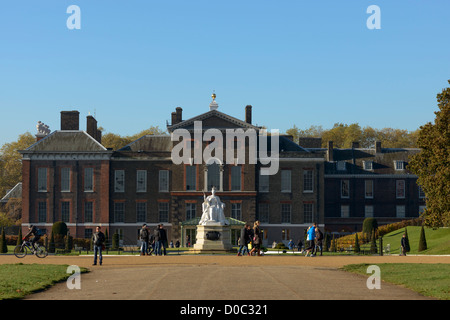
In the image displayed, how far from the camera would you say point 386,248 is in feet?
176

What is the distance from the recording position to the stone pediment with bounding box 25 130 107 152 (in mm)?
75875

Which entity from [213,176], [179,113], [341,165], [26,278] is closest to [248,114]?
[179,113]

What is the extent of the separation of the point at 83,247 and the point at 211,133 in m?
19.2

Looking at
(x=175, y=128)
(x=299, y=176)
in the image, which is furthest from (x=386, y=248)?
(x=175, y=128)

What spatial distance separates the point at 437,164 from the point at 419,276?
2432 cm

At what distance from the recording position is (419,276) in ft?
72.3

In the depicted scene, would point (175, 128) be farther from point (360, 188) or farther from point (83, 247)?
point (360, 188)

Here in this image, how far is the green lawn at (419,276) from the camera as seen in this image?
59.9 ft

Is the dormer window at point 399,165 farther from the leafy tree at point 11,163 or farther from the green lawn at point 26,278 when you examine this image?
the green lawn at point 26,278

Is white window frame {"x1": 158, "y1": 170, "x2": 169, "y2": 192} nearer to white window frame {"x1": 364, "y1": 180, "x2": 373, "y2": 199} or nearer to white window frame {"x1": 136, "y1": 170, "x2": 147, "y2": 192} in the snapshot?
white window frame {"x1": 136, "y1": 170, "x2": 147, "y2": 192}

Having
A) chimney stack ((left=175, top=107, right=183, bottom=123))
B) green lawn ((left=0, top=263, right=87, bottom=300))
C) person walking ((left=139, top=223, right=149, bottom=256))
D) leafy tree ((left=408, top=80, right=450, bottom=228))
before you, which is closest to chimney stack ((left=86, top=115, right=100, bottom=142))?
chimney stack ((left=175, top=107, right=183, bottom=123))

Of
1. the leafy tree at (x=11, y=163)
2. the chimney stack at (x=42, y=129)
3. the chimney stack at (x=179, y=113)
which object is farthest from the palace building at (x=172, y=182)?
Result: the leafy tree at (x=11, y=163)

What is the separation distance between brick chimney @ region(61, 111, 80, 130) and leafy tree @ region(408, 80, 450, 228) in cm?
4160

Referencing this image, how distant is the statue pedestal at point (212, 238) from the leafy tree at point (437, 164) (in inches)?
479
